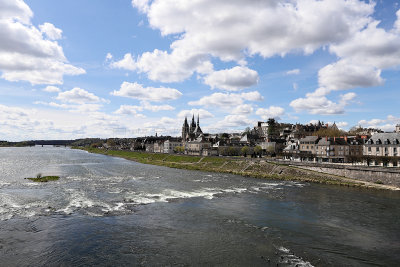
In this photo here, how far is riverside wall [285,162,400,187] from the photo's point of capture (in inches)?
1869

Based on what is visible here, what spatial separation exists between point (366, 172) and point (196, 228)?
136 ft

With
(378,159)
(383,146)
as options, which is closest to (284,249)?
(378,159)

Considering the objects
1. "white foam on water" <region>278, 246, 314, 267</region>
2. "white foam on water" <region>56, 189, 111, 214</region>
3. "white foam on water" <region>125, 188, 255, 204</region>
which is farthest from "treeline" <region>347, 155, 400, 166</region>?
"white foam on water" <region>56, 189, 111, 214</region>

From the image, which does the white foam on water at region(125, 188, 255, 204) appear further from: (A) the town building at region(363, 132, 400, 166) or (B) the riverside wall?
(A) the town building at region(363, 132, 400, 166)

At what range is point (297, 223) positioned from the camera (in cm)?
Answer: 2670

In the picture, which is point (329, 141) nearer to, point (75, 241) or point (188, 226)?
point (188, 226)

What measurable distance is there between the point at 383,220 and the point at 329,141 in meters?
57.9

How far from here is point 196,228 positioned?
24719 mm

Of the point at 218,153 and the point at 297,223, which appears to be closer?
the point at 297,223

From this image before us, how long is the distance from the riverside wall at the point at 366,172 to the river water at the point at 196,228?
25.2ft

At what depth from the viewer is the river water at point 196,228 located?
18.8 metres

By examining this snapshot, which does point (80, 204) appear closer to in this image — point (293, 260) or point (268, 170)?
point (293, 260)

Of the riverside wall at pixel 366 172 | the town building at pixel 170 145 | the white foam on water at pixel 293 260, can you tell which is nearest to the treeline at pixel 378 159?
the riverside wall at pixel 366 172

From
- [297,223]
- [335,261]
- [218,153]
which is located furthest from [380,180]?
[218,153]
